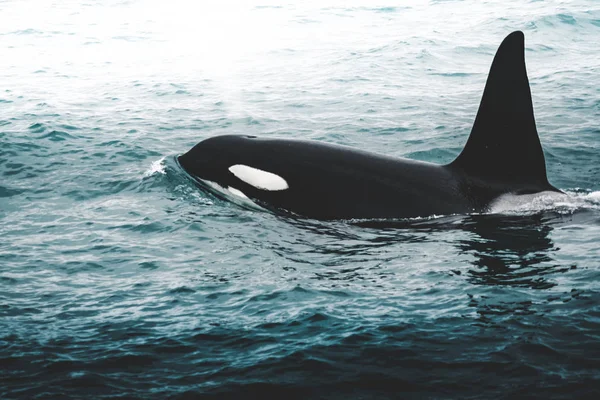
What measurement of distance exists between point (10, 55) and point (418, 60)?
17361 millimetres

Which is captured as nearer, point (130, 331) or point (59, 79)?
point (130, 331)

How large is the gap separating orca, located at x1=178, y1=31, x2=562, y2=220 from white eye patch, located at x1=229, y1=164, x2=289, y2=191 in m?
0.02

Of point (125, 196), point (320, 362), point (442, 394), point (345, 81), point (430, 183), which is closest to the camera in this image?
point (442, 394)

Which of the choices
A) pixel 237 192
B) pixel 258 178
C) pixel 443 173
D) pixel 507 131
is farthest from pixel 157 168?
pixel 507 131

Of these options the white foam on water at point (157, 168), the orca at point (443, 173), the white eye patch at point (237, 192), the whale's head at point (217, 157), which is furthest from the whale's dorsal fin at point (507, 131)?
the white foam on water at point (157, 168)

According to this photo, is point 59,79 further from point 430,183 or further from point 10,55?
point 430,183

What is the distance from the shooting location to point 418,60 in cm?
2664

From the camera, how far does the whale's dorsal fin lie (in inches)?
338

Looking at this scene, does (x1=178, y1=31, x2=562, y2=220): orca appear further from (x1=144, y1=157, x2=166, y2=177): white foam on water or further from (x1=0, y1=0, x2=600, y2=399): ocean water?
(x1=144, y1=157, x2=166, y2=177): white foam on water

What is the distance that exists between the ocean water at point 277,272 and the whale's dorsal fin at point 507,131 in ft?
1.53

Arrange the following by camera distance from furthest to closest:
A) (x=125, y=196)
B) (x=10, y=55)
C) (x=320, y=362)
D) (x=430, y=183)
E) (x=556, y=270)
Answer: (x=10, y=55)
(x=125, y=196)
(x=430, y=183)
(x=556, y=270)
(x=320, y=362)

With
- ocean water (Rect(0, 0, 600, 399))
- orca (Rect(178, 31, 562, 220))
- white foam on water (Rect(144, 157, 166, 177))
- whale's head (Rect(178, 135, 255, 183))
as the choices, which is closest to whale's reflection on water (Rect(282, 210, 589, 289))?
ocean water (Rect(0, 0, 600, 399))

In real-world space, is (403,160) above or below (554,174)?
above

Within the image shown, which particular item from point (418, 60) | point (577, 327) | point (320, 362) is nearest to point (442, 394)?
point (320, 362)
